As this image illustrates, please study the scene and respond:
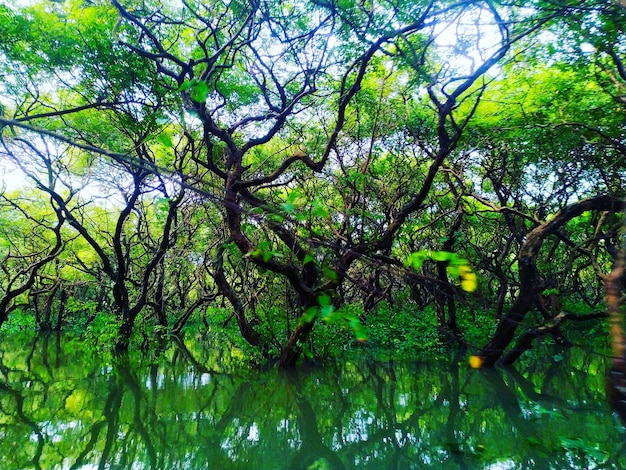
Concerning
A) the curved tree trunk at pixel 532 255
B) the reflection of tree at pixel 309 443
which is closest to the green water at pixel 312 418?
the reflection of tree at pixel 309 443

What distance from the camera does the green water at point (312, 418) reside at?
438 cm

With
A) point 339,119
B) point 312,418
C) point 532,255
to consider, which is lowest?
point 312,418

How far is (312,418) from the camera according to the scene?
586 centimetres

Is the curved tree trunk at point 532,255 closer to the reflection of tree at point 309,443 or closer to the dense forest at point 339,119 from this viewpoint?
the dense forest at point 339,119

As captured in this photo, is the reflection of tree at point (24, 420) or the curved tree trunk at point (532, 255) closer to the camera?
the reflection of tree at point (24, 420)

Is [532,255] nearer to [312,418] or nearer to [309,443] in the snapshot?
[312,418]

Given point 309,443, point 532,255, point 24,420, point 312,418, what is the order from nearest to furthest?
point 309,443 → point 24,420 → point 312,418 → point 532,255

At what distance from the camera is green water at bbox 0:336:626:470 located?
438cm

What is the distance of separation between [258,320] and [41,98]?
6000 millimetres

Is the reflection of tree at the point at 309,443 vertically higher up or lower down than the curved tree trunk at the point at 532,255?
lower down

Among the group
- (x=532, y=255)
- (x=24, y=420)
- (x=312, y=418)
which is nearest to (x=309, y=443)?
(x=312, y=418)

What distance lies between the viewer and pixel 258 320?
9344 millimetres

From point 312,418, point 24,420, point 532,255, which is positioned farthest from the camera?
point 532,255

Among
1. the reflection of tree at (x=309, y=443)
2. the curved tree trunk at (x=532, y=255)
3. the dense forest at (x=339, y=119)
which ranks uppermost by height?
the dense forest at (x=339, y=119)
